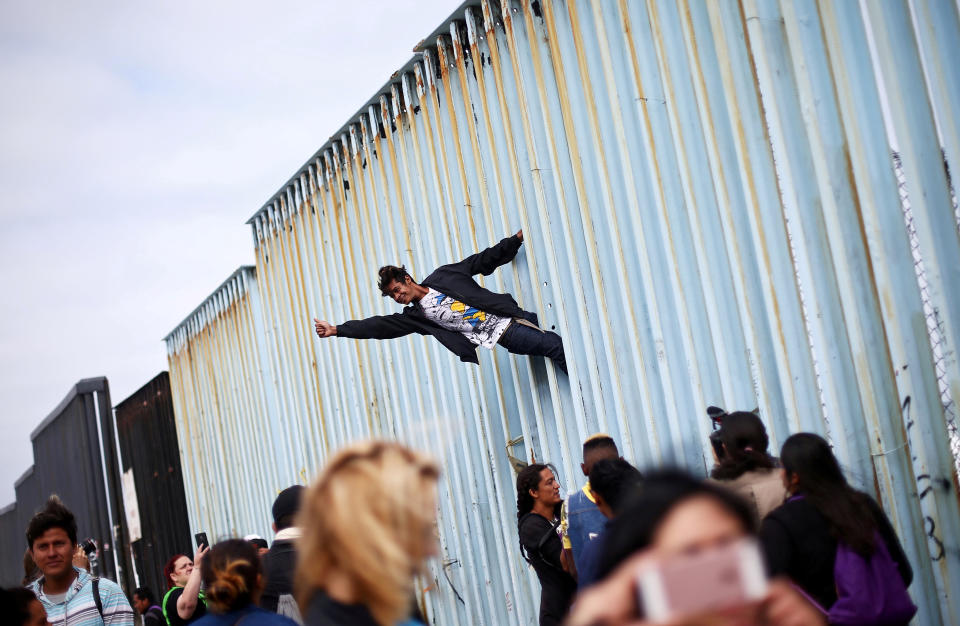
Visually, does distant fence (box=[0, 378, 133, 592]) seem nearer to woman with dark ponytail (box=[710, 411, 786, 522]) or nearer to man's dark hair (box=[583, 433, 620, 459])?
man's dark hair (box=[583, 433, 620, 459])

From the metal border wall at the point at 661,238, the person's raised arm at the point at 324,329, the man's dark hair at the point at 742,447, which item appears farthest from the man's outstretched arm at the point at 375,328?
the man's dark hair at the point at 742,447

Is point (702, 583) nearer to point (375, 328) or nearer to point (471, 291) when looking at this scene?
point (471, 291)

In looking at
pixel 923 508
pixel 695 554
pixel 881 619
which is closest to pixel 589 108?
pixel 923 508

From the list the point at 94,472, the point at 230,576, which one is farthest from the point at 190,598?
the point at 94,472

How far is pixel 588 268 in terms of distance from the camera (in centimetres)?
594

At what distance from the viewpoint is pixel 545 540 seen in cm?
478

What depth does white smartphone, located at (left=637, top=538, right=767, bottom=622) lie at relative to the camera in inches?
44.9

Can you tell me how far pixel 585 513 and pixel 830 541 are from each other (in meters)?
1.33

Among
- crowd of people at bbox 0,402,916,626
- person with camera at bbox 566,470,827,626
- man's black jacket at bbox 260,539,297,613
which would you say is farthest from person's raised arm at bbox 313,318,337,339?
person with camera at bbox 566,470,827,626

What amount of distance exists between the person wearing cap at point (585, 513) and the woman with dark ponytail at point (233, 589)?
1.54 m

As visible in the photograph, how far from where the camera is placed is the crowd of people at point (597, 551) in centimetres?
121

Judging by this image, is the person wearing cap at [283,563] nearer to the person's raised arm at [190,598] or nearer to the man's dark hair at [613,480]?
the person's raised arm at [190,598]

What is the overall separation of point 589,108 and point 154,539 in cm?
1155

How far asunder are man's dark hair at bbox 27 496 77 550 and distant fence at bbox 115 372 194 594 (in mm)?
8947
